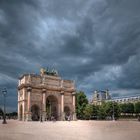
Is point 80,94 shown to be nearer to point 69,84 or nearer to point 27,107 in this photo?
point 69,84

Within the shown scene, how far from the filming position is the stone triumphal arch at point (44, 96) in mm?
77688

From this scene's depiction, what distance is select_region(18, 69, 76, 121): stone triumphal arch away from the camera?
77.7m

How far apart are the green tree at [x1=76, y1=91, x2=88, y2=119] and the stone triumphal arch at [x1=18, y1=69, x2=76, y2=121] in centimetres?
1051

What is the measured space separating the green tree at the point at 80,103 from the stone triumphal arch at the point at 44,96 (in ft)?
34.5

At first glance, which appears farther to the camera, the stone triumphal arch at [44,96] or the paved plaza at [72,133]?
the stone triumphal arch at [44,96]

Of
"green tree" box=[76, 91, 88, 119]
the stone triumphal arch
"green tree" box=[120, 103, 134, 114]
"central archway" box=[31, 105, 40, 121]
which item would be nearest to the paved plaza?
the stone triumphal arch

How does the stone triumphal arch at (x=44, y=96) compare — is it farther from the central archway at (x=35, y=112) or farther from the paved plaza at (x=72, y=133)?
Result: the paved plaza at (x=72, y=133)

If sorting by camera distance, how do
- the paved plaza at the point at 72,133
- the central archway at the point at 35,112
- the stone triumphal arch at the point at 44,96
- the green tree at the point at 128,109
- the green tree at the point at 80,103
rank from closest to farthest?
the paved plaza at the point at 72,133 → the stone triumphal arch at the point at 44,96 → the central archway at the point at 35,112 → the green tree at the point at 80,103 → the green tree at the point at 128,109

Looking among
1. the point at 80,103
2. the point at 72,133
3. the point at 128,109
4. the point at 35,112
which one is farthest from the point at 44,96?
the point at 72,133

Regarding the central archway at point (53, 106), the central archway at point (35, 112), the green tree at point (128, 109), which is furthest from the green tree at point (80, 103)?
the green tree at point (128, 109)

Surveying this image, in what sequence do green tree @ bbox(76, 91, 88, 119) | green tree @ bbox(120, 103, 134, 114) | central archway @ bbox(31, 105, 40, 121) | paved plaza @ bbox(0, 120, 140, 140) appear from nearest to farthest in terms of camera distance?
paved plaza @ bbox(0, 120, 140, 140)
central archway @ bbox(31, 105, 40, 121)
green tree @ bbox(76, 91, 88, 119)
green tree @ bbox(120, 103, 134, 114)

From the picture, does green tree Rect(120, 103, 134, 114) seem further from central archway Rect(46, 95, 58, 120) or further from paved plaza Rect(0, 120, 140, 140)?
paved plaza Rect(0, 120, 140, 140)

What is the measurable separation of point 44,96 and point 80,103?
77.0 feet

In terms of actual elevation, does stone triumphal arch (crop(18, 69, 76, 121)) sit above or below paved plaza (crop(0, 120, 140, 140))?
above
